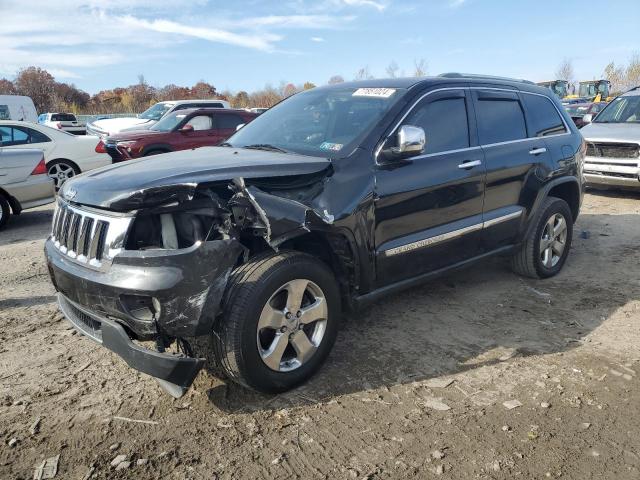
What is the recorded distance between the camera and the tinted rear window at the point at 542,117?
4.88 metres

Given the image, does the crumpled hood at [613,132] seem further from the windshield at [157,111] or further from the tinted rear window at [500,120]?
the windshield at [157,111]

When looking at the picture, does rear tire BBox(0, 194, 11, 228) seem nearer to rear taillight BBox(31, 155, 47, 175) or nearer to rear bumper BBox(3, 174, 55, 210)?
rear bumper BBox(3, 174, 55, 210)

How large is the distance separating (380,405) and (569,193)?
357cm

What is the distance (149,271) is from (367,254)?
55.4 inches

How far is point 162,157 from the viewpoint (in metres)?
3.57

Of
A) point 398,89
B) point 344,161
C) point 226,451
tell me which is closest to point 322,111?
point 398,89

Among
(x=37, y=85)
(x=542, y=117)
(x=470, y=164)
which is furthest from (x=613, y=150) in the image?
(x=37, y=85)

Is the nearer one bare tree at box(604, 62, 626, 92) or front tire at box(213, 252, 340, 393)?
front tire at box(213, 252, 340, 393)

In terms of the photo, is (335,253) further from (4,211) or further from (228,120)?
(228,120)

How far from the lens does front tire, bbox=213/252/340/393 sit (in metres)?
2.77

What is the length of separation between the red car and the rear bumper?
3062 mm

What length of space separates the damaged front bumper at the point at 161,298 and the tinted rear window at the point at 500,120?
2.56 m

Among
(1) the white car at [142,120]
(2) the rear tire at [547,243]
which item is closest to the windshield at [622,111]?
(2) the rear tire at [547,243]

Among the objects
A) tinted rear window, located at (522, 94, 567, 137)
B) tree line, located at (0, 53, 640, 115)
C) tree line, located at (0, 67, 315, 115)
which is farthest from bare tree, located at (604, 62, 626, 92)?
tinted rear window, located at (522, 94, 567, 137)
